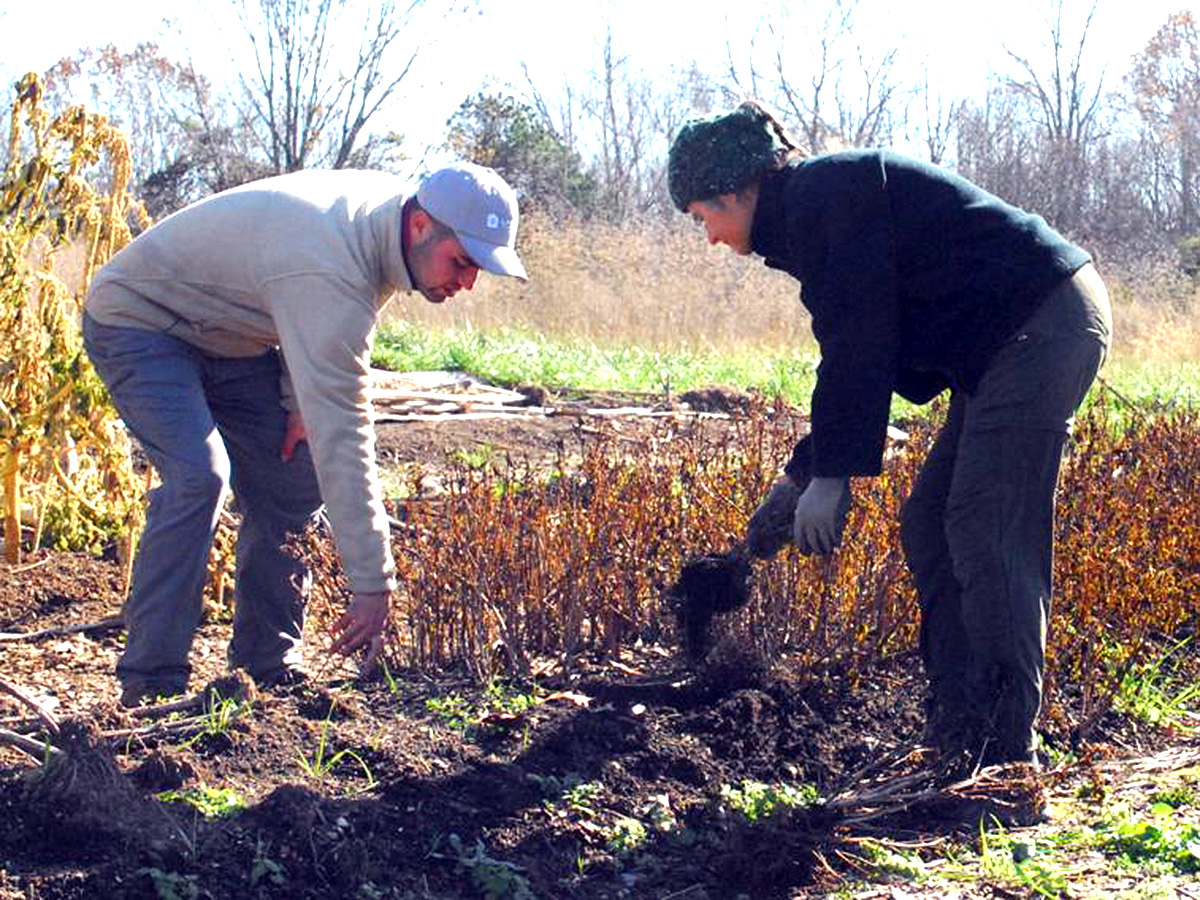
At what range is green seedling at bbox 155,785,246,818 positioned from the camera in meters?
3.42

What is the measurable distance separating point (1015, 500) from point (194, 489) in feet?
7.12

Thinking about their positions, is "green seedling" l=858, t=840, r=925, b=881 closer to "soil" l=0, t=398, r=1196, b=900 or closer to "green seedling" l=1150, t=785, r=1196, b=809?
"soil" l=0, t=398, r=1196, b=900

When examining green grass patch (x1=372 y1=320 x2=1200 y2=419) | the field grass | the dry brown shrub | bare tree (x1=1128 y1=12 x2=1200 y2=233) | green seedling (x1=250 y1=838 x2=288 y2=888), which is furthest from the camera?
bare tree (x1=1128 y1=12 x2=1200 y2=233)

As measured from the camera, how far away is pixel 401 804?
367cm

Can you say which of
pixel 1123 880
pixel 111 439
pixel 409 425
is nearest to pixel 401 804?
pixel 1123 880

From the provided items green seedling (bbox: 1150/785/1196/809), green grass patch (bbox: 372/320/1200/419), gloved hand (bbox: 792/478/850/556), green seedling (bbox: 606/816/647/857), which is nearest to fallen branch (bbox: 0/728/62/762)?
green seedling (bbox: 606/816/647/857)

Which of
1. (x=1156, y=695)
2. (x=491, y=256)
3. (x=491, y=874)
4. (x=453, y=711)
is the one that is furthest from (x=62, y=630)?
(x=1156, y=695)

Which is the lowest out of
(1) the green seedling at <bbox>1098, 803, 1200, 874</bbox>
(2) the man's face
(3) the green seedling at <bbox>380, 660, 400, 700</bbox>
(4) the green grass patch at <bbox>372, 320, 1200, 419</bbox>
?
(1) the green seedling at <bbox>1098, 803, 1200, 874</bbox>

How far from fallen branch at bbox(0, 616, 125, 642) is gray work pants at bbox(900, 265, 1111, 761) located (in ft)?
10.3

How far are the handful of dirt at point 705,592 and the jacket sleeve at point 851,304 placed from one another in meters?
0.86

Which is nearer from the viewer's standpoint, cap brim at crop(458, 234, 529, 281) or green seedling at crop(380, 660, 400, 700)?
cap brim at crop(458, 234, 529, 281)

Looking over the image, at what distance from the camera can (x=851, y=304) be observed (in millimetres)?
3691

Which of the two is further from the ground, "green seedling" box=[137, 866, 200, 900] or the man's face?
the man's face

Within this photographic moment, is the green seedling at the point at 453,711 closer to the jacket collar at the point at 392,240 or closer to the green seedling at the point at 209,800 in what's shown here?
the green seedling at the point at 209,800
